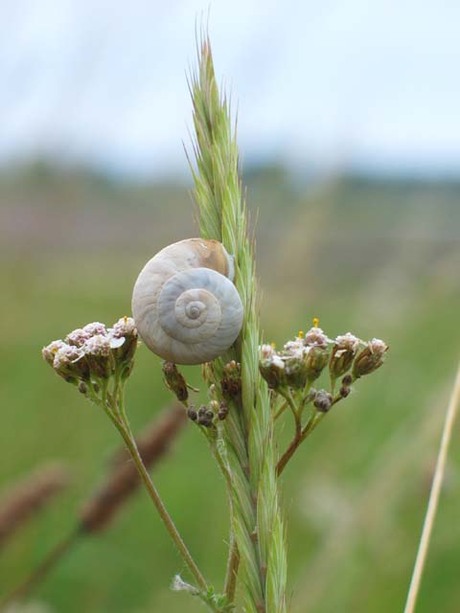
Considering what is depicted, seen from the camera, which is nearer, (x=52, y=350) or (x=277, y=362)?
(x=277, y=362)

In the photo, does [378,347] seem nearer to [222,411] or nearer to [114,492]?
[222,411]

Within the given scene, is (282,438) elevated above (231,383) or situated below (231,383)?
below

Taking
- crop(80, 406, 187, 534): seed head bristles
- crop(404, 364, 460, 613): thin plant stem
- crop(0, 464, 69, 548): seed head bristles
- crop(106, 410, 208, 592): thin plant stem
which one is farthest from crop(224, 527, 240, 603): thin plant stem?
crop(0, 464, 69, 548): seed head bristles

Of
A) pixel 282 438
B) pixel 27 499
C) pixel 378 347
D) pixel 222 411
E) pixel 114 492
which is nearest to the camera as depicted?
pixel 222 411

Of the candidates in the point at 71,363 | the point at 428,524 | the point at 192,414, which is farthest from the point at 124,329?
the point at 428,524

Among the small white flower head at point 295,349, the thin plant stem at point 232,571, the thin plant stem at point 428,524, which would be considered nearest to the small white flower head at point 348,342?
the small white flower head at point 295,349

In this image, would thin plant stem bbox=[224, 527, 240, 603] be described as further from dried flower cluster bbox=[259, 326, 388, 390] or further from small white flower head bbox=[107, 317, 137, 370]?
small white flower head bbox=[107, 317, 137, 370]

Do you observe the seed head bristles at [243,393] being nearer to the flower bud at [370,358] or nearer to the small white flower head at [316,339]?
the small white flower head at [316,339]
